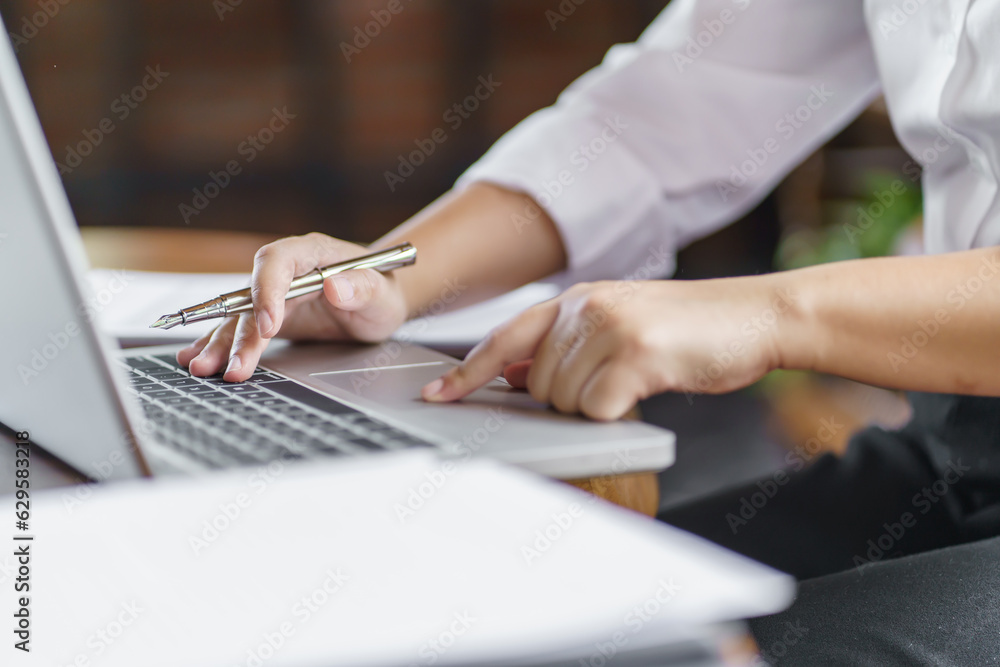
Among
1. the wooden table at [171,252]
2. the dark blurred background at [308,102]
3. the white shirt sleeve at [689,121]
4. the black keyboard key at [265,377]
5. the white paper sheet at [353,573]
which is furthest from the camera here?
the dark blurred background at [308,102]

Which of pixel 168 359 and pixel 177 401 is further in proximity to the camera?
pixel 168 359

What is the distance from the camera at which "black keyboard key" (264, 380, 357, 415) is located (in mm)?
433

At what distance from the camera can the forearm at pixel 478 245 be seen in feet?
2.30

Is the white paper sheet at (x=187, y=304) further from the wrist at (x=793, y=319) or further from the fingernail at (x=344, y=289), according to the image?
the wrist at (x=793, y=319)

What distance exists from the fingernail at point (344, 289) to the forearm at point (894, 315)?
254 mm

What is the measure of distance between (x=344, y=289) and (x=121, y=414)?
0.73ft

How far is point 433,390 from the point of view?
45 centimetres

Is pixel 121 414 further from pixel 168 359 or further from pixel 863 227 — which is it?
pixel 863 227

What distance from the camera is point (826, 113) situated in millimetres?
835

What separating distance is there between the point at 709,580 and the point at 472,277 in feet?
1.55

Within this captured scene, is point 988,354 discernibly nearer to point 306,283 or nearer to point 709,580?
point 709,580

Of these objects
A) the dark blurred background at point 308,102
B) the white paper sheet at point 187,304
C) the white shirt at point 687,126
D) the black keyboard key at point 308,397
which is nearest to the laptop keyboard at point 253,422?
the black keyboard key at point 308,397

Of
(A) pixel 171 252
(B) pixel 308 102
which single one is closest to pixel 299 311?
(A) pixel 171 252

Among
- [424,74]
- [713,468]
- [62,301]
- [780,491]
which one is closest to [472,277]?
[780,491]
